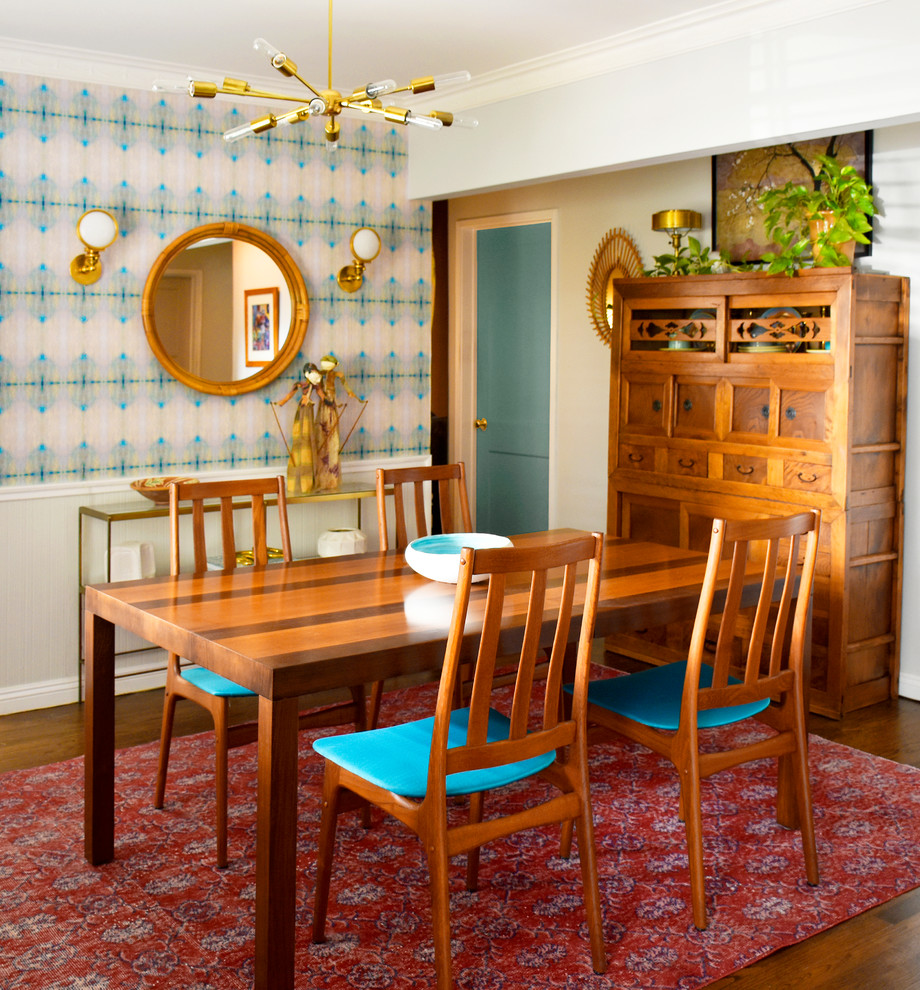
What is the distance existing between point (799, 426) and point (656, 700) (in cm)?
166

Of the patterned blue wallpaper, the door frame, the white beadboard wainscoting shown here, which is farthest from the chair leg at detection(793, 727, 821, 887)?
the door frame

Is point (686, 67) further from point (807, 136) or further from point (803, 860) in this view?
point (803, 860)

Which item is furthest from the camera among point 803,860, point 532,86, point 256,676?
point 532,86

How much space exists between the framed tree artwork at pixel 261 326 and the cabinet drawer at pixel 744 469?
6.54ft

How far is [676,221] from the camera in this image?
470cm

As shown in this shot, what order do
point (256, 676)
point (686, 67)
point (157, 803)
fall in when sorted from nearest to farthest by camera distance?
point (256, 676) < point (157, 803) < point (686, 67)

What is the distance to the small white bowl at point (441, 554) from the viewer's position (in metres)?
2.81

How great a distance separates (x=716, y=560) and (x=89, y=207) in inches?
116

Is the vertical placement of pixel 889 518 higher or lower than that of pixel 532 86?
lower

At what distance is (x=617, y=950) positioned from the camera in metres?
2.34

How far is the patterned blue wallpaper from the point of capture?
4.00 meters

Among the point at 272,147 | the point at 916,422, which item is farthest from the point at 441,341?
the point at 916,422

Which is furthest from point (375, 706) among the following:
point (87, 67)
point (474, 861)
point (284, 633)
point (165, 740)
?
point (87, 67)

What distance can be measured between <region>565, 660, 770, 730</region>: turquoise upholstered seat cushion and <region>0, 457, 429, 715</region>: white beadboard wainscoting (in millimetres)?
2163
